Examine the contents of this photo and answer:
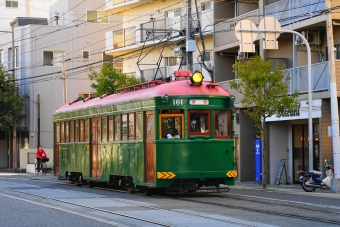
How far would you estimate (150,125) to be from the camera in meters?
23.1

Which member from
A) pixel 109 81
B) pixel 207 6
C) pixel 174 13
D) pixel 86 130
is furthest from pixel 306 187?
pixel 174 13

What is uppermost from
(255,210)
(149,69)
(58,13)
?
(58,13)

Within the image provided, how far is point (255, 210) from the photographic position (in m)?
18.9

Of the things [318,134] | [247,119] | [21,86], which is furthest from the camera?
[21,86]

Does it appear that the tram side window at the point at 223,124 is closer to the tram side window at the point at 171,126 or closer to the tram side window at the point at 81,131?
the tram side window at the point at 171,126

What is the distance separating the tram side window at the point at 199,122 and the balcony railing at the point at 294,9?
30.8 ft

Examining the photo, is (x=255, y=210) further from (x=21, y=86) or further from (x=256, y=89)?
(x=21, y=86)

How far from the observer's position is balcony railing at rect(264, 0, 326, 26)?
31.0 m

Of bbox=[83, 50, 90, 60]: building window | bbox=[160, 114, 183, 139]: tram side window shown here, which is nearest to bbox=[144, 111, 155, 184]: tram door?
bbox=[160, 114, 183, 139]: tram side window

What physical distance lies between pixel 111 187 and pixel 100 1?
3670 cm

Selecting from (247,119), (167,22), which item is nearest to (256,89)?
(247,119)

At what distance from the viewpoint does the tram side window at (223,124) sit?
76.0 ft

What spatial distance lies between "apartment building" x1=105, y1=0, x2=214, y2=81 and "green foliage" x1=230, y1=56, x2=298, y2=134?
33.1 ft

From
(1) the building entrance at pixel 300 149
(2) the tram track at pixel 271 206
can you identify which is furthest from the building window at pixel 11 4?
(2) the tram track at pixel 271 206
